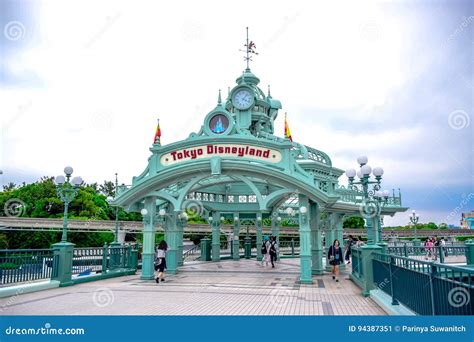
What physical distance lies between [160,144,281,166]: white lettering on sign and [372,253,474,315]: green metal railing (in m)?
5.70

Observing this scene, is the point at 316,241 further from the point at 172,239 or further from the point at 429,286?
the point at 429,286

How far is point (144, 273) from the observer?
568 inches

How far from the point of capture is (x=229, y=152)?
1360cm

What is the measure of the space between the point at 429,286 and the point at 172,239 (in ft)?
43.0

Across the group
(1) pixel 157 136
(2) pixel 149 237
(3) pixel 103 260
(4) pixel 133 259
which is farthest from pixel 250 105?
(3) pixel 103 260

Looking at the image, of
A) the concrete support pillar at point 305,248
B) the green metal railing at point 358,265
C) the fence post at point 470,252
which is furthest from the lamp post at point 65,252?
the fence post at point 470,252

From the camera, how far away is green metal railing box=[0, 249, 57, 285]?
10.4 metres

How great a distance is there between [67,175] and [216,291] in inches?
267

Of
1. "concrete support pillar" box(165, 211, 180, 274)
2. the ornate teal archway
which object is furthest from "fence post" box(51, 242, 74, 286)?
"concrete support pillar" box(165, 211, 180, 274)

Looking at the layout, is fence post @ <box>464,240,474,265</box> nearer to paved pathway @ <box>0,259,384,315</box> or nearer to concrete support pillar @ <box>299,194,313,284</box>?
paved pathway @ <box>0,259,384,315</box>

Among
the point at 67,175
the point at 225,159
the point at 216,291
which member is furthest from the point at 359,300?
the point at 67,175

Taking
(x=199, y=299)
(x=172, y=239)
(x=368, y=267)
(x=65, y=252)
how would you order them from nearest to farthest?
(x=199, y=299)
(x=368, y=267)
(x=65, y=252)
(x=172, y=239)

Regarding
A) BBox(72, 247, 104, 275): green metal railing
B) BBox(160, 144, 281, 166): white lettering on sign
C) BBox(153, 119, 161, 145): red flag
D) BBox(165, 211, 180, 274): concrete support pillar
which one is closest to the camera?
BBox(160, 144, 281, 166): white lettering on sign
